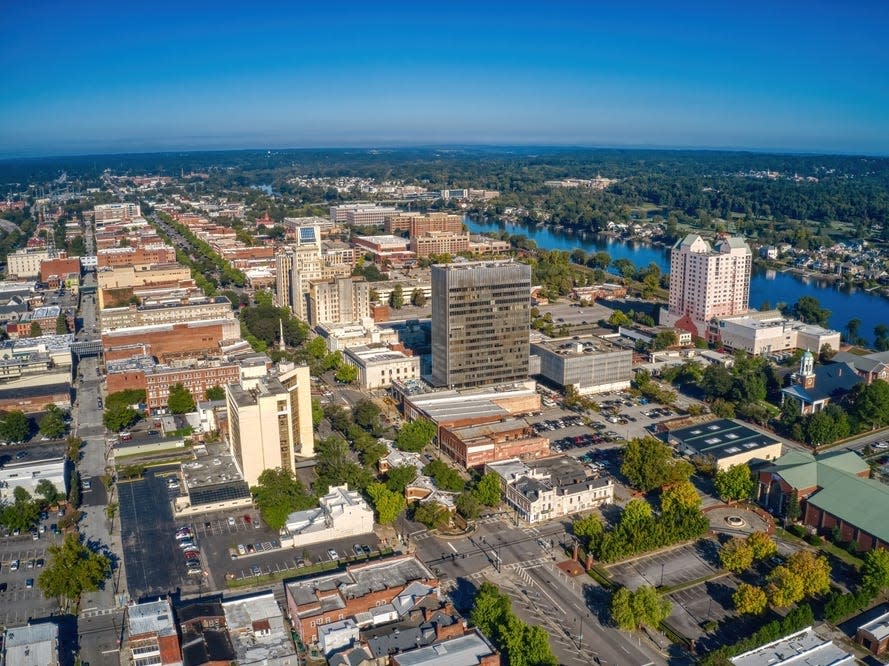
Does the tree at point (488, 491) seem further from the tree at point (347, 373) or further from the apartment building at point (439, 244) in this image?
the apartment building at point (439, 244)

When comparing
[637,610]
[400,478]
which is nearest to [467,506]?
[400,478]

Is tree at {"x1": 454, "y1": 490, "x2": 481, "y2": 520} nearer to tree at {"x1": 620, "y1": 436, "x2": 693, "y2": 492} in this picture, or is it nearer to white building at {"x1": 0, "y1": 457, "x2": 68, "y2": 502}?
tree at {"x1": 620, "y1": 436, "x2": 693, "y2": 492}

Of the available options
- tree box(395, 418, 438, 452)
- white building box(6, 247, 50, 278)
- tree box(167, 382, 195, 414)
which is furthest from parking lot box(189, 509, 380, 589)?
white building box(6, 247, 50, 278)

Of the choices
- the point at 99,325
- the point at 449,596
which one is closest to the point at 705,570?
the point at 449,596

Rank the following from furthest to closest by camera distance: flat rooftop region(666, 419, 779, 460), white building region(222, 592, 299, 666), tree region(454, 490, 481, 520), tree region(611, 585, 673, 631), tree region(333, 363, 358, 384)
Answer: tree region(333, 363, 358, 384) < flat rooftop region(666, 419, 779, 460) < tree region(454, 490, 481, 520) < tree region(611, 585, 673, 631) < white building region(222, 592, 299, 666)

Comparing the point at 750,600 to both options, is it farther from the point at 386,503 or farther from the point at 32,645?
the point at 32,645
